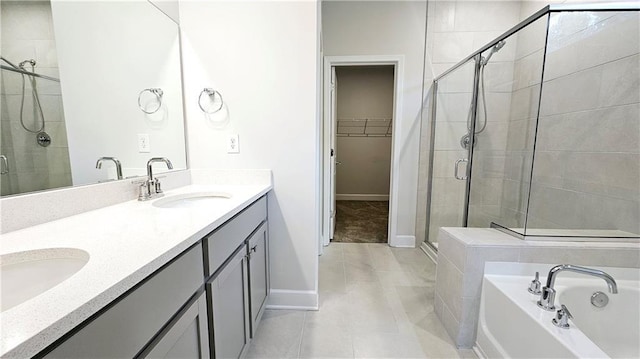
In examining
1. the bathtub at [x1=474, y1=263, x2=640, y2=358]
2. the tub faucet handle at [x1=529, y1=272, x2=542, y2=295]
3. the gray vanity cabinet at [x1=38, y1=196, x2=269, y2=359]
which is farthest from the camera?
the tub faucet handle at [x1=529, y1=272, x2=542, y2=295]

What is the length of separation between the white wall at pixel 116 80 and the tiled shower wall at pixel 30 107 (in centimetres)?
4

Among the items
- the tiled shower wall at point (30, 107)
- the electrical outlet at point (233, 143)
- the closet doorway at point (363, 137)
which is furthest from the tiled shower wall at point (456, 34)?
the tiled shower wall at point (30, 107)

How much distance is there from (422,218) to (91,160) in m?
2.81

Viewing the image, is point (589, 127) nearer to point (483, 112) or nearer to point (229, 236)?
point (483, 112)

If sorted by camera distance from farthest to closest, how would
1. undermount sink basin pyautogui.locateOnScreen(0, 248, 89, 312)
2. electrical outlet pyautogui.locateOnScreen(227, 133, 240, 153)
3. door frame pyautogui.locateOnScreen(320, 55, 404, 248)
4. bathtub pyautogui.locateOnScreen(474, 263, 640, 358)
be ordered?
door frame pyautogui.locateOnScreen(320, 55, 404, 248) < electrical outlet pyautogui.locateOnScreen(227, 133, 240, 153) < bathtub pyautogui.locateOnScreen(474, 263, 640, 358) < undermount sink basin pyautogui.locateOnScreen(0, 248, 89, 312)

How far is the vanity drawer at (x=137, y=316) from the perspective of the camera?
1.50ft

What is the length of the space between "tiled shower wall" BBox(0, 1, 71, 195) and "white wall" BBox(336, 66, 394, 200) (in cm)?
412

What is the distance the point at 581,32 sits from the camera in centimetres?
182

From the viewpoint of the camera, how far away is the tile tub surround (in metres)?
1.38

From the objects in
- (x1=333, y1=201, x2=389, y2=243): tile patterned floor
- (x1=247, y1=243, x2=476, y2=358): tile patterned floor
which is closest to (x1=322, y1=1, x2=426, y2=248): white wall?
(x1=333, y1=201, x2=389, y2=243): tile patterned floor

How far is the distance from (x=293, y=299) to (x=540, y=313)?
4.47ft

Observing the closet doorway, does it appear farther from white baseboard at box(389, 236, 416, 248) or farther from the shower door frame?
the shower door frame

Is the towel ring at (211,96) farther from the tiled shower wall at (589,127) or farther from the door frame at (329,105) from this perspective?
the tiled shower wall at (589,127)

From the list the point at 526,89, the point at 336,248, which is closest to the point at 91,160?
the point at 336,248
